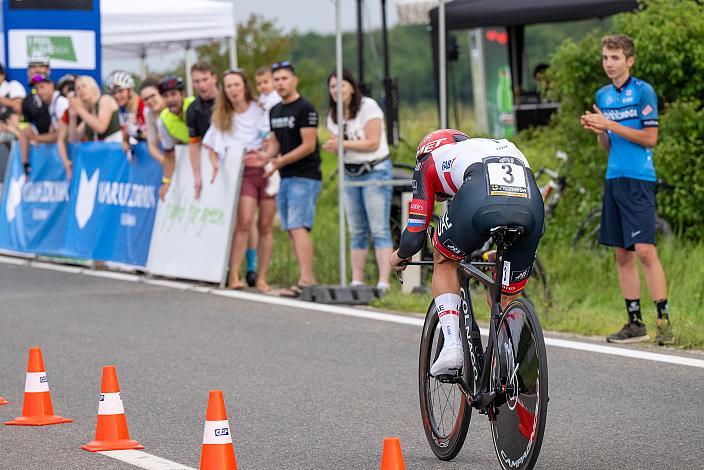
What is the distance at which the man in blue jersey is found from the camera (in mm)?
10594

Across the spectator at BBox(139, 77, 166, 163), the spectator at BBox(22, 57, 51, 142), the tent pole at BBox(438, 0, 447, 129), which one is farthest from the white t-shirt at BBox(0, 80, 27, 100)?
the tent pole at BBox(438, 0, 447, 129)

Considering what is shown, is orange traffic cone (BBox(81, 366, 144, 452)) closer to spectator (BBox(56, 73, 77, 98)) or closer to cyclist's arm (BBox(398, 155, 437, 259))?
cyclist's arm (BBox(398, 155, 437, 259))

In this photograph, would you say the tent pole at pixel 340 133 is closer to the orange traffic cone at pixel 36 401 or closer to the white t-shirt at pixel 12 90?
the orange traffic cone at pixel 36 401

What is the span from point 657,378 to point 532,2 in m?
11.8

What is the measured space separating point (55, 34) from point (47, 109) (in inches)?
118

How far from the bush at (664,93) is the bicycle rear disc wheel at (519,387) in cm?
799

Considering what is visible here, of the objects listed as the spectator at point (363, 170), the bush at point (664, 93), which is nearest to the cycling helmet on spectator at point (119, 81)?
the spectator at point (363, 170)

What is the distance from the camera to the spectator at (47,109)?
60.2ft

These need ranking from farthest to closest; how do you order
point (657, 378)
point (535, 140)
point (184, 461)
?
point (535, 140), point (657, 378), point (184, 461)

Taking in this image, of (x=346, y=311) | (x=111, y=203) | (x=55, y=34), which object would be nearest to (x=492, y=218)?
(x=346, y=311)

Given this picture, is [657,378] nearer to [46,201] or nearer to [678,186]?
[678,186]

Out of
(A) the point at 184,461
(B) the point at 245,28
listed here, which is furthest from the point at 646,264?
(B) the point at 245,28

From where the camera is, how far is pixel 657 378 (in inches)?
365

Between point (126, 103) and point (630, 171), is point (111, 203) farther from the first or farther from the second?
point (630, 171)
